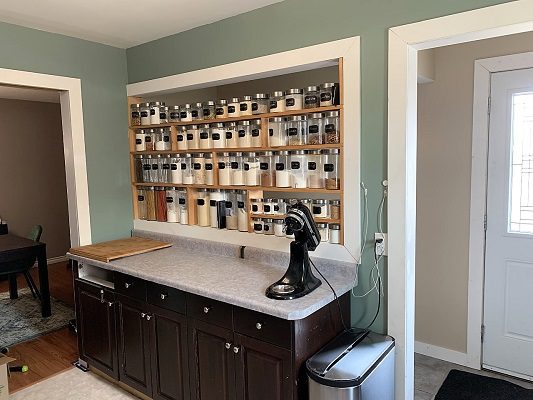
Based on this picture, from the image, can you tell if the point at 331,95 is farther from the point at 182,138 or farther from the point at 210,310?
the point at 210,310

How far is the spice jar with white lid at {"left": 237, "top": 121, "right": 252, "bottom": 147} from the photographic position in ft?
8.43

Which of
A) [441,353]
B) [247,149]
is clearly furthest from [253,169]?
[441,353]

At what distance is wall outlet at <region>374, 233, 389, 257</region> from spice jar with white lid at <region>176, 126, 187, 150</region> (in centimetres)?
155

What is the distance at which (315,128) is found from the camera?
229cm

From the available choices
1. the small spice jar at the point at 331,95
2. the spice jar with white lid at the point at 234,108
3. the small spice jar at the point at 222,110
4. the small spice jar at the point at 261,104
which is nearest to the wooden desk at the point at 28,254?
the small spice jar at the point at 222,110

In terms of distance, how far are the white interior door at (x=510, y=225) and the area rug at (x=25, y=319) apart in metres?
3.78

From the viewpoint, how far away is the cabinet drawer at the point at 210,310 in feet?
6.68

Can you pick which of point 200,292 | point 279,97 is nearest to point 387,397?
point 200,292

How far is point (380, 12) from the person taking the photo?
2.03 metres

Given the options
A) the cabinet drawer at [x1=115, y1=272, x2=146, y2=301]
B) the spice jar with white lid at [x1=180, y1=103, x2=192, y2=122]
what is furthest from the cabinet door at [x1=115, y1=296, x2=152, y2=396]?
the spice jar with white lid at [x1=180, y1=103, x2=192, y2=122]

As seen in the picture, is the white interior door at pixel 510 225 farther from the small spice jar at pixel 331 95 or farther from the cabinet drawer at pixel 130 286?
the cabinet drawer at pixel 130 286

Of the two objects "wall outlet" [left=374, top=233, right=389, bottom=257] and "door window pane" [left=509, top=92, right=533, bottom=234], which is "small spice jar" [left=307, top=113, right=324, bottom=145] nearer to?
"wall outlet" [left=374, top=233, right=389, bottom=257]

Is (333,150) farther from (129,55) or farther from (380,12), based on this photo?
(129,55)

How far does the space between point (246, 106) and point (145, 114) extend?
1041mm
